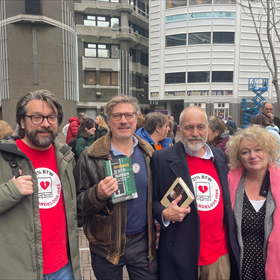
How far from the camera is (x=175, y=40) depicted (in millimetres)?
32625

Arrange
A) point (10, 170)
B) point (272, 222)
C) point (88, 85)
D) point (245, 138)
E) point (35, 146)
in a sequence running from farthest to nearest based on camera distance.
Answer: point (88, 85)
point (245, 138)
point (272, 222)
point (35, 146)
point (10, 170)

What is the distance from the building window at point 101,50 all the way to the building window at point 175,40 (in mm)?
6766

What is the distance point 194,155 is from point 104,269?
1370 mm

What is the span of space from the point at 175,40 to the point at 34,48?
17.6m

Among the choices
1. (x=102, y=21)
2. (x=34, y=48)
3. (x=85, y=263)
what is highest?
(x=102, y=21)

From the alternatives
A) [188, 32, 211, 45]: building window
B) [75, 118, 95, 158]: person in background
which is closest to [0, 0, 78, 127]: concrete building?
[188, 32, 211, 45]: building window

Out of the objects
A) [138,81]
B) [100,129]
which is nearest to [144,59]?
[138,81]

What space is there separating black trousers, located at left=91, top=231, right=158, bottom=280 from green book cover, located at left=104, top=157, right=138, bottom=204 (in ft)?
1.54

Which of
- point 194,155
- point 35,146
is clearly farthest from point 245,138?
point 35,146

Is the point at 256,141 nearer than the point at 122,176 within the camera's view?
No

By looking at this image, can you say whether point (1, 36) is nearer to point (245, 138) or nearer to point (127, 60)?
point (127, 60)

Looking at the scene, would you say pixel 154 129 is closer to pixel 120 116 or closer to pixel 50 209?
pixel 120 116

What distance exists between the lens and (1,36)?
2484 centimetres

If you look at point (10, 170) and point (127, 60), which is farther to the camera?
point (127, 60)
